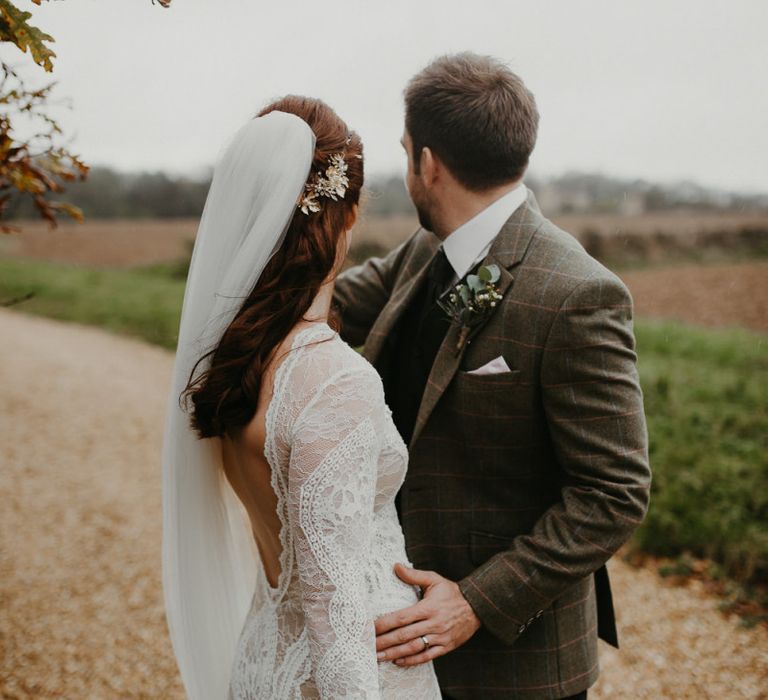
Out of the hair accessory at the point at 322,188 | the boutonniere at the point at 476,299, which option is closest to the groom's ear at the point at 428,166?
the boutonniere at the point at 476,299

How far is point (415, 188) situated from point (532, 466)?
1001mm

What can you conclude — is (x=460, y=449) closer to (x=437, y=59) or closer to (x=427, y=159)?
(x=427, y=159)

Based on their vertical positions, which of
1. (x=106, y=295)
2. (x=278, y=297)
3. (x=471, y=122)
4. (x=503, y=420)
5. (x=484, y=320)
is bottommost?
(x=106, y=295)

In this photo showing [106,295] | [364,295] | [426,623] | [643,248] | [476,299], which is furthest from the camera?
[643,248]

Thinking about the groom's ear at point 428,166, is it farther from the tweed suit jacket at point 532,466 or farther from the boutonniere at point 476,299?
the boutonniere at point 476,299

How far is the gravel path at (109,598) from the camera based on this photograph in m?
4.23

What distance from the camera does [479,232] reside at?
231 cm

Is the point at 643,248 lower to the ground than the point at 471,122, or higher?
lower

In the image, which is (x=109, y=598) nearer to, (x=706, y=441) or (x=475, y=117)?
(x=475, y=117)

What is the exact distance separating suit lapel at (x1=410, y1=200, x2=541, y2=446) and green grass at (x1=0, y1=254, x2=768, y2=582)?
4.04m

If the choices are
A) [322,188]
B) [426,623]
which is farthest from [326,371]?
[426,623]

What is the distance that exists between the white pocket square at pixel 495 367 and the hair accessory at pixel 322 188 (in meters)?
0.68

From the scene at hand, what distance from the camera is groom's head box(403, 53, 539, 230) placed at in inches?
86.5

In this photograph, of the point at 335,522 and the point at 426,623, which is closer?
the point at 335,522
